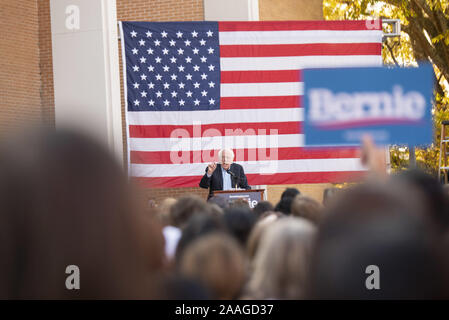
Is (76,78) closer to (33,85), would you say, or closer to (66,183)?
(33,85)

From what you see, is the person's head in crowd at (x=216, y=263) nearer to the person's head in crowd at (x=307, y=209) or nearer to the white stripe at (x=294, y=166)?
the person's head in crowd at (x=307, y=209)

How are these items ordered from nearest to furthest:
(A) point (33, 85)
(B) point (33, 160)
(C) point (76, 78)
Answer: (B) point (33, 160) → (C) point (76, 78) → (A) point (33, 85)

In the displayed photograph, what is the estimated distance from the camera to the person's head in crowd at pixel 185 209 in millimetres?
4395

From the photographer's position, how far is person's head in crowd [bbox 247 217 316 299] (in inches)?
85.7

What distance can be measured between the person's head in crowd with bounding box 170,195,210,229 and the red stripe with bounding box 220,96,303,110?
19.5 feet

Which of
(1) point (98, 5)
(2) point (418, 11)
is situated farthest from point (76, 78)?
(2) point (418, 11)

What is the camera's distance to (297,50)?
10.4 metres

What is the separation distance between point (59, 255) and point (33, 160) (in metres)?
0.20

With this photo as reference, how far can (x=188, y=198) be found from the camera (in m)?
4.56

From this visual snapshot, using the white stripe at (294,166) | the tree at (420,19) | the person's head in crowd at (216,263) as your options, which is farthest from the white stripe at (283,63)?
the person's head in crowd at (216,263)

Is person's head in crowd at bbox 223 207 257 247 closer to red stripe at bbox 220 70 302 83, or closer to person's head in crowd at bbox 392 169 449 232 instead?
person's head in crowd at bbox 392 169 449 232

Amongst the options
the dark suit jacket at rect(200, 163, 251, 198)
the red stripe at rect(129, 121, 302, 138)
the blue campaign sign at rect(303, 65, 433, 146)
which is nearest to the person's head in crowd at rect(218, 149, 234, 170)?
the dark suit jacket at rect(200, 163, 251, 198)

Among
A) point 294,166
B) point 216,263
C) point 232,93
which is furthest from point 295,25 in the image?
point 216,263

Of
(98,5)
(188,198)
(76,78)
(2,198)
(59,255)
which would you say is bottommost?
(188,198)
